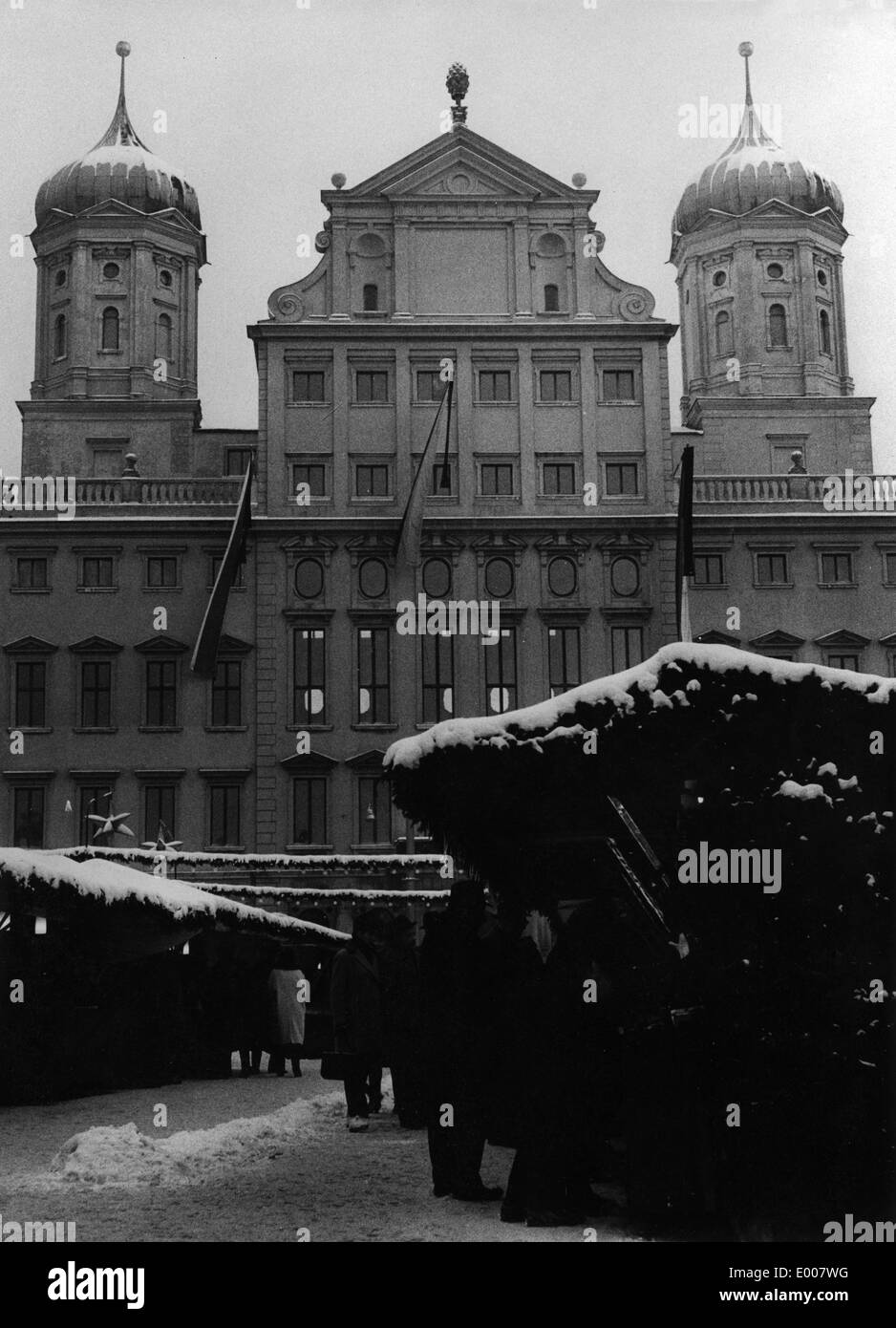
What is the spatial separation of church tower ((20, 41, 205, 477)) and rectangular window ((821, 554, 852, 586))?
52.9 ft

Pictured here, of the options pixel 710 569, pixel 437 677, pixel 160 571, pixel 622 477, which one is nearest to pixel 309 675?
pixel 437 677

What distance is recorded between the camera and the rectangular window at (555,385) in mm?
42438

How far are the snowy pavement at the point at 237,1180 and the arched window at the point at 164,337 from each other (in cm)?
3417

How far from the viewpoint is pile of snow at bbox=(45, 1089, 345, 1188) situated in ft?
38.8

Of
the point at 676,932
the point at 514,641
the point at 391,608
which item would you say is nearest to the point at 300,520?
the point at 391,608

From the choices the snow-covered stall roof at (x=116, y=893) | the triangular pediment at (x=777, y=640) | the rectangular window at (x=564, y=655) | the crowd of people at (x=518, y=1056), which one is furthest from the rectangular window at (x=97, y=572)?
the crowd of people at (x=518, y=1056)

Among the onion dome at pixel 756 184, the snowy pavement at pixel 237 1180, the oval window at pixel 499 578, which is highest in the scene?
the onion dome at pixel 756 184

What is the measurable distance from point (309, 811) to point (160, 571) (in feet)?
21.5

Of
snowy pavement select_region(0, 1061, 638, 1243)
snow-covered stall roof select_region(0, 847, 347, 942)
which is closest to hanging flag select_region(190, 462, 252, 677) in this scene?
snow-covered stall roof select_region(0, 847, 347, 942)

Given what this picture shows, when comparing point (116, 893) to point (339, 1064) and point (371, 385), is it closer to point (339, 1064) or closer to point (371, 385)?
point (339, 1064)

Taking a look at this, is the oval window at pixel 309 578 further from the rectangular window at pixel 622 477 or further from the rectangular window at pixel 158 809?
the rectangular window at pixel 622 477

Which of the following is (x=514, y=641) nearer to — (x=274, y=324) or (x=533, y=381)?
(x=533, y=381)

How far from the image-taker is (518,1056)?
1033cm

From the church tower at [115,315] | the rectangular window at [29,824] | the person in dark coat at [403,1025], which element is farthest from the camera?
the church tower at [115,315]
